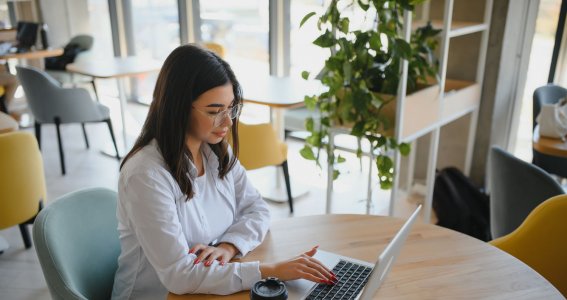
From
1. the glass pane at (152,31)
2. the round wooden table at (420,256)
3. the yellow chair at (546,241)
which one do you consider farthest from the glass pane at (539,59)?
the glass pane at (152,31)

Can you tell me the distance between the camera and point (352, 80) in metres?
2.32

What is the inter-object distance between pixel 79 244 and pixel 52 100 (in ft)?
8.89

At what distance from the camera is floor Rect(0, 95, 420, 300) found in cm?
257

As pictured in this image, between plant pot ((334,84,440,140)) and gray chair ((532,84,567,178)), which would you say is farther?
gray chair ((532,84,567,178))

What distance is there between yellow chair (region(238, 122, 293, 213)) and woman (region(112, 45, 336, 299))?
1360 mm

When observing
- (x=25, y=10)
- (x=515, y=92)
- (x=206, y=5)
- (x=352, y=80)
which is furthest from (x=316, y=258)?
(x=25, y=10)

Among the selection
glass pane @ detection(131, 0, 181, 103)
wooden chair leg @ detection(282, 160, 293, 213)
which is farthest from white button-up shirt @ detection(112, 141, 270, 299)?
glass pane @ detection(131, 0, 181, 103)

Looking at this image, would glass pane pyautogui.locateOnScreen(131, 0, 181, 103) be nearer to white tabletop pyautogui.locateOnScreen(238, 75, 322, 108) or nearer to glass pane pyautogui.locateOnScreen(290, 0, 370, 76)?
glass pane pyautogui.locateOnScreen(290, 0, 370, 76)

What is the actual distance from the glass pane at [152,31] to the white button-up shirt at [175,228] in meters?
4.19

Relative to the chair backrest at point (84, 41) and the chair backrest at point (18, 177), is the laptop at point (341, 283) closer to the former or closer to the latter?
the chair backrest at point (18, 177)

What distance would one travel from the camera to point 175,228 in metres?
1.22

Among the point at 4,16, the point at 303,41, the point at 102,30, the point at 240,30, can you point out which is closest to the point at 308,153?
the point at 303,41

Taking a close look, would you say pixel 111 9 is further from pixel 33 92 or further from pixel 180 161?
pixel 180 161

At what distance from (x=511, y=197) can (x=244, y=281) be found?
1.27m
